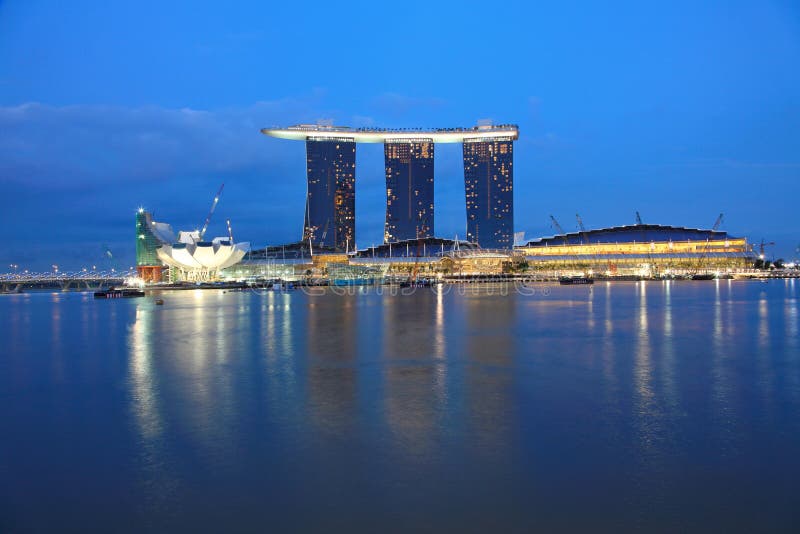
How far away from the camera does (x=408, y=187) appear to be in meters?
134

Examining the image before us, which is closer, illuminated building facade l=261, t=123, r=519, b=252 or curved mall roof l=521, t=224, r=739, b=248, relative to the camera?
curved mall roof l=521, t=224, r=739, b=248

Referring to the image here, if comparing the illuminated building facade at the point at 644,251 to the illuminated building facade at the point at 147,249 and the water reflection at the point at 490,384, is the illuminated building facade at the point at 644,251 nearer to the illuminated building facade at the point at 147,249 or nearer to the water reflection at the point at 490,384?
the illuminated building facade at the point at 147,249

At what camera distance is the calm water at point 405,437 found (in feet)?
20.4

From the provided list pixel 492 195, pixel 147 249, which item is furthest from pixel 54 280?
pixel 492 195

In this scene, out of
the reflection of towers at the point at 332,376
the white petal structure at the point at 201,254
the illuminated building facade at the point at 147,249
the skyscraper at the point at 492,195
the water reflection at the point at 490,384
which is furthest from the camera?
the skyscraper at the point at 492,195

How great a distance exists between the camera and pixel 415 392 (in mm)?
11508

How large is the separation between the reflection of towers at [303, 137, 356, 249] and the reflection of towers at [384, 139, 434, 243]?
921 cm

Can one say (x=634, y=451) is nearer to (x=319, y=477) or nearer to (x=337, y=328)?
(x=319, y=477)

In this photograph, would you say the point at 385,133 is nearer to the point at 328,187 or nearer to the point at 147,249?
the point at 328,187

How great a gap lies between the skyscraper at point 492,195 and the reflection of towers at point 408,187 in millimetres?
10035

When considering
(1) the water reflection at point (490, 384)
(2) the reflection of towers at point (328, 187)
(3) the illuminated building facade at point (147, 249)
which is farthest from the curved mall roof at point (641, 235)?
(1) the water reflection at point (490, 384)

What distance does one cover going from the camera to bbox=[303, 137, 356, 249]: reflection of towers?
129m

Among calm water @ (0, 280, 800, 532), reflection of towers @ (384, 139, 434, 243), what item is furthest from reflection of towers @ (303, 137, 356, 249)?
calm water @ (0, 280, 800, 532)

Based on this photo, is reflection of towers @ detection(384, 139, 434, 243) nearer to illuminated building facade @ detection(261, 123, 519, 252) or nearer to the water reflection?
illuminated building facade @ detection(261, 123, 519, 252)
